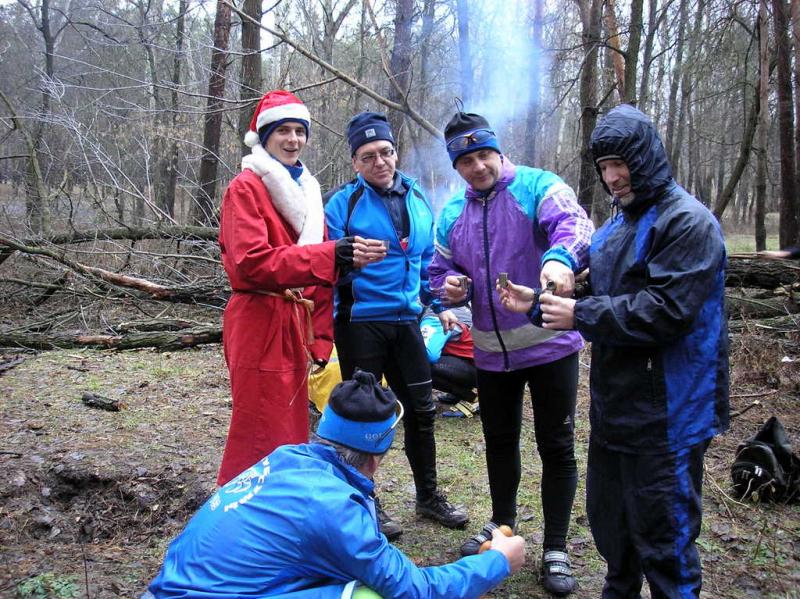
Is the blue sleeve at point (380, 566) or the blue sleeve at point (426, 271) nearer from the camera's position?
the blue sleeve at point (380, 566)

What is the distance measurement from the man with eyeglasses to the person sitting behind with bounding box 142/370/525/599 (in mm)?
1258

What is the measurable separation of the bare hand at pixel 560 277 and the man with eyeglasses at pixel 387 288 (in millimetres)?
1034

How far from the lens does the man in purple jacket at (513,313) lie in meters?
2.75

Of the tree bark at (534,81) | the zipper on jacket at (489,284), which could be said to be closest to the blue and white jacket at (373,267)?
the zipper on jacket at (489,284)

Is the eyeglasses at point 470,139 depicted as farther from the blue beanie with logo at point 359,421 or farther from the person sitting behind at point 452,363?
the person sitting behind at point 452,363

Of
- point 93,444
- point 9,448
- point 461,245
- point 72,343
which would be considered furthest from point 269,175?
point 72,343

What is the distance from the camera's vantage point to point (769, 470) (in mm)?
3432

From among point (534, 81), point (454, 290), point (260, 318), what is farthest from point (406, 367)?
point (534, 81)

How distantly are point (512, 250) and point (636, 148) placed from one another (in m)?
0.83

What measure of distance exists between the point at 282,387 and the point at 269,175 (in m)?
0.91

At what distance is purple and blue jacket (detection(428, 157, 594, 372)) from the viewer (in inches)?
107

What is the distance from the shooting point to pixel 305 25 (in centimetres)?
2089

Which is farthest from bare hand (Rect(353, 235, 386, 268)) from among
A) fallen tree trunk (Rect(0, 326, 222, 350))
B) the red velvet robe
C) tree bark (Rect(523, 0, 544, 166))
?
tree bark (Rect(523, 0, 544, 166))

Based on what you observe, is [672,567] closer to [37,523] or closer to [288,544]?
[288,544]
